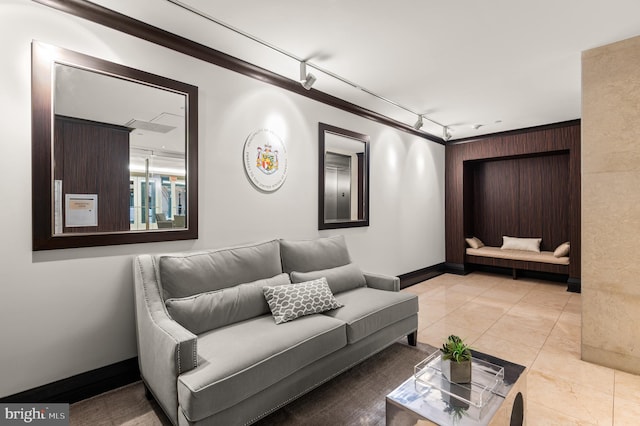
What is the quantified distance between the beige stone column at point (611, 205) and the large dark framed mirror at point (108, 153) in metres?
3.41

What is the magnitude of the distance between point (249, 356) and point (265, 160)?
6.47ft

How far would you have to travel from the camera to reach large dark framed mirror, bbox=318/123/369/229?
151 inches

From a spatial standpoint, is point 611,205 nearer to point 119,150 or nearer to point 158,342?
point 158,342

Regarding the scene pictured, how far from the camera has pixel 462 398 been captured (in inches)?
63.1

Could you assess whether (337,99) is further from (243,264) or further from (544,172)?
(544,172)

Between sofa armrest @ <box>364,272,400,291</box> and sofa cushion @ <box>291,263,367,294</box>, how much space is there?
0.21ft

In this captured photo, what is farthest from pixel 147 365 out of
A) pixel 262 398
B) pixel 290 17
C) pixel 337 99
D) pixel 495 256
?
pixel 495 256

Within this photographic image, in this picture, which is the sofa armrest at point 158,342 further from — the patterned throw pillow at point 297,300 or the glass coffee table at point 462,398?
the glass coffee table at point 462,398

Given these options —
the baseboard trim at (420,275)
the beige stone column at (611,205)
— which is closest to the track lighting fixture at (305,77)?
the beige stone column at (611,205)

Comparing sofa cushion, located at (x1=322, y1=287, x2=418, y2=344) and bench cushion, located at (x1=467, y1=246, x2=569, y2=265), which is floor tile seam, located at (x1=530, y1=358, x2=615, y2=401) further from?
bench cushion, located at (x1=467, y1=246, x2=569, y2=265)

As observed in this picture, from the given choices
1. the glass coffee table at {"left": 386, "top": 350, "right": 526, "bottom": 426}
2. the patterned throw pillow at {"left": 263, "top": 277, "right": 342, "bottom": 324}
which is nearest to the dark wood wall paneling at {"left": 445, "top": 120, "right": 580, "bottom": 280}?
the glass coffee table at {"left": 386, "top": 350, "right": 526, "bottom": 426}

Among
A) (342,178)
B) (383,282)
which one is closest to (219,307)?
(383,282)

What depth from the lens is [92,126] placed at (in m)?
2.27

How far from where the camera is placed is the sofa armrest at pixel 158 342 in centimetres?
170
